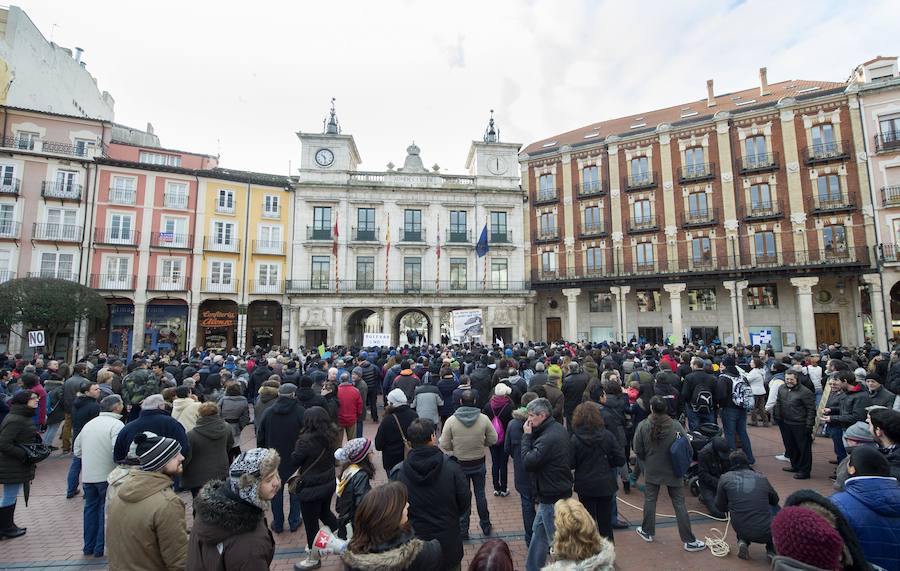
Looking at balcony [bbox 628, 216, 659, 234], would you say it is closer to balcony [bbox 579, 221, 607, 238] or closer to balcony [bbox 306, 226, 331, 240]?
balcony [bbox 579, 221, 607, 238]

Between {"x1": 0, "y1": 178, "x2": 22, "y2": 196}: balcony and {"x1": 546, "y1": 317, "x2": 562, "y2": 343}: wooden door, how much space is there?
36345 mm

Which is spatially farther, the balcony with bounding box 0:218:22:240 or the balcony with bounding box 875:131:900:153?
the balcony with bounding box 0:218:22:240

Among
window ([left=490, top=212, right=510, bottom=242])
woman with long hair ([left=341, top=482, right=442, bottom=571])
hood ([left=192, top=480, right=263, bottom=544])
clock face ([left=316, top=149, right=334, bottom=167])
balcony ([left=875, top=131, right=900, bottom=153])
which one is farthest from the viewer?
window ([left=490, top=212, right=510, bottom=242])

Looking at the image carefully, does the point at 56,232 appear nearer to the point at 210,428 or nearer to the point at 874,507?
the point at 210,428

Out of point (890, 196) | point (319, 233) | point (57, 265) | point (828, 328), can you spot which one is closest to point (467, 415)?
point (319, 233)

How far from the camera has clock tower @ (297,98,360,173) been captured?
31.6 metres

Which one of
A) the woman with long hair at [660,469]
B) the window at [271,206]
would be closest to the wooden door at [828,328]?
the woman with long hair at [660,469]

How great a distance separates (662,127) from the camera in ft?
95.8

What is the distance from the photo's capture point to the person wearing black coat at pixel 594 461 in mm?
4684

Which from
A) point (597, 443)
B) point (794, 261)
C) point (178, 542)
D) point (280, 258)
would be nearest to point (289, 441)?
point (178, 542)

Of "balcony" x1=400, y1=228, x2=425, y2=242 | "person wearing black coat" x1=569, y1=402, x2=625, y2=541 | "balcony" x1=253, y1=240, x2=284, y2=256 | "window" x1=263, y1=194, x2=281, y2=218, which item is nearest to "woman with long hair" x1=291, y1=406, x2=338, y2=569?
"person wearing black coat" x1=569, y1=402, x2=625, y2=541

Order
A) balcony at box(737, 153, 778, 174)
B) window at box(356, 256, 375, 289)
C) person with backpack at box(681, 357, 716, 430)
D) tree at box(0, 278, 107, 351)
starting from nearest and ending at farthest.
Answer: person with backpack at box(681, 357, 716, 430) → tree at box(0, 278, 107, 351) → balcony at box(737, 153, 778, 174) → window at box(356, 256, 375, 289)

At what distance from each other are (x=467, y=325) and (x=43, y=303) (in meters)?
21.6

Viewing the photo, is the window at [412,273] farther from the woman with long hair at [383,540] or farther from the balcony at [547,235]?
the woman with long hair at [383,540]
